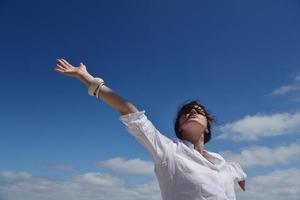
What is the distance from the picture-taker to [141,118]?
4902 millimetres

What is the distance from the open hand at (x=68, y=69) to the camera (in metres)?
5.21

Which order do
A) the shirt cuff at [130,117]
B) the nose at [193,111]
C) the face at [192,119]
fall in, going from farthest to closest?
the nose at [193,111], the face at [192,119], the shirt cuff at [130,117]

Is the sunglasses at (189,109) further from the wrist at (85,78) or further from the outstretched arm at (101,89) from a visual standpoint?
the wrist at (85,78)

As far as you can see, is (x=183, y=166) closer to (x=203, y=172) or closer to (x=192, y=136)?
(x=203, y=172)

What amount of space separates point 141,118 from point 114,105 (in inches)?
14.5

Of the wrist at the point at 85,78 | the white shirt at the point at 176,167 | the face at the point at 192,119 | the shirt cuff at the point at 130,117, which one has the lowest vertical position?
the white shirt at the point at 176,167

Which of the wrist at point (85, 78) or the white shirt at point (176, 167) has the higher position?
the wrist at point (85, 78)

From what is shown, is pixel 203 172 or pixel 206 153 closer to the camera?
pixel 203 172

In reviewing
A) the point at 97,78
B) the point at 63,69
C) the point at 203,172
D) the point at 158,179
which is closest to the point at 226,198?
the point at 203,172

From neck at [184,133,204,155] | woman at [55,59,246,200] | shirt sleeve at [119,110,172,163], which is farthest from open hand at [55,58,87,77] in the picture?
neck at [184,133,204,155]

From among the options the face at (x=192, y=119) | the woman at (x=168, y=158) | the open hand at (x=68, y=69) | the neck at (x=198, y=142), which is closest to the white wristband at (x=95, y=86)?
the woman at (x=168, y=158)

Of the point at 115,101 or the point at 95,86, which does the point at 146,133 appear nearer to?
the point at 115,101

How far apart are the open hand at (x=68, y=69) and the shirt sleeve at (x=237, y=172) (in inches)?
110

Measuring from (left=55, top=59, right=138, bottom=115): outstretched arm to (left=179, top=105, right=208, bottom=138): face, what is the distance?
1.32 meters
